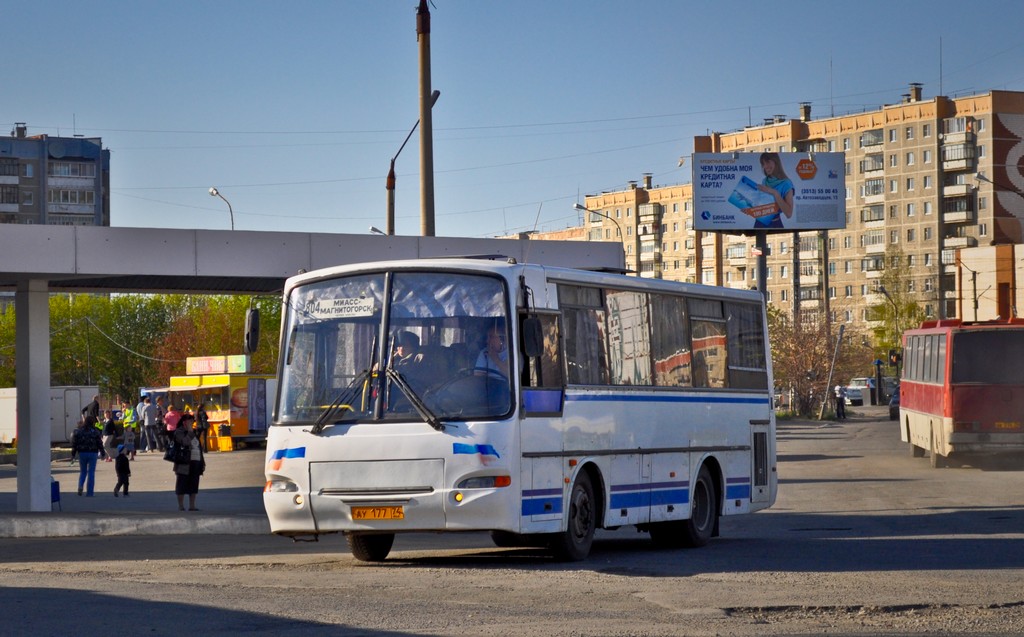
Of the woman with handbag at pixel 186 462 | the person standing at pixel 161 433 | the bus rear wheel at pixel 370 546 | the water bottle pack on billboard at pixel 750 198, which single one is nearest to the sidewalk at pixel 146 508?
the woman with handbag at pixel 186 462

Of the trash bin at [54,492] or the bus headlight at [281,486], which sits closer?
the bus headlight at [281,486]

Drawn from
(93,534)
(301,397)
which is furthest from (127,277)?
(301,397)

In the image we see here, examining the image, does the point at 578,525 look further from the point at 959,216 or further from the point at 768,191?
the point at 959,216

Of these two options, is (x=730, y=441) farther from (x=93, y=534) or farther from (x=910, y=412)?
(x=910, y=412)

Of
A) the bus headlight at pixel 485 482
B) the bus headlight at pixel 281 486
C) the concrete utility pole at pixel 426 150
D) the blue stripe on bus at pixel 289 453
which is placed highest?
the concrete utility pole at pixel 426 150

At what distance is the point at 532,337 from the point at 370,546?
2.96 meters

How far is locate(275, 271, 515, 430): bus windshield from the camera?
47.5 feet

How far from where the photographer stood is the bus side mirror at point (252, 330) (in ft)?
52.2

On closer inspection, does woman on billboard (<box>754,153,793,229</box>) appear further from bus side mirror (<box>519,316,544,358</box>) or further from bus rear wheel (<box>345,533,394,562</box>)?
bus side mirror (<box>519,316,544,358</box>)

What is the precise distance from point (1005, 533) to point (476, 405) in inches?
294

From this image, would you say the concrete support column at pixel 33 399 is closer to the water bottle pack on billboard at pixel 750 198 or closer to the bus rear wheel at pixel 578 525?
the bus rear wheel at pixel 578 525

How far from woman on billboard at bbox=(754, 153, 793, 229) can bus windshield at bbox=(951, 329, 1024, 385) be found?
30.4m

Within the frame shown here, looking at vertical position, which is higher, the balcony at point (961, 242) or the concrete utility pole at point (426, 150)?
the balcony at point (961, 242)

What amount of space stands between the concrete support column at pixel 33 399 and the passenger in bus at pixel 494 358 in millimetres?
11714
